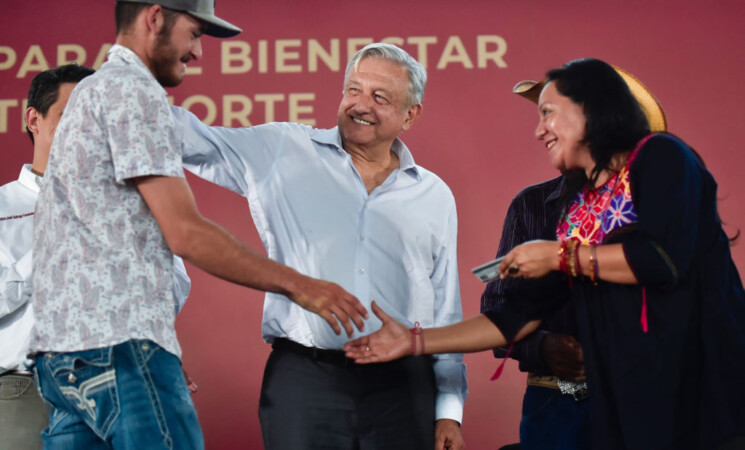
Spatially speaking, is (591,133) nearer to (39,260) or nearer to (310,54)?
(39,260)

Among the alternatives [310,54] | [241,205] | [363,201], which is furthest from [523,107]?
[363,201]

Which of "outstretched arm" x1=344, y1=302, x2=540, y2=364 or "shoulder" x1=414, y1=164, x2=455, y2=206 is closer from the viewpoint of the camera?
"outstretched arm" x1=344, y1=302, x2=540, y2=364

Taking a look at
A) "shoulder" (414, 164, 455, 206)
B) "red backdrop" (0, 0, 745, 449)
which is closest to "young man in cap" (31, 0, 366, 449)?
"shoulder" (414, 164, 455, 206)

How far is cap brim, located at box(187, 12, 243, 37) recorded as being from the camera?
180cm

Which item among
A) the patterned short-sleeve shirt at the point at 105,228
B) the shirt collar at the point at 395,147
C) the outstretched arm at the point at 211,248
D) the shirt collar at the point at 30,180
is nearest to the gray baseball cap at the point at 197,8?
the patterned short-sleeve shirt at the point at 105,228

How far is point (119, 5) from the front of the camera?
1758 mm

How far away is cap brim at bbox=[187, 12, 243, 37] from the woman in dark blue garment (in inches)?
29.9

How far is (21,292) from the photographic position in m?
2.16

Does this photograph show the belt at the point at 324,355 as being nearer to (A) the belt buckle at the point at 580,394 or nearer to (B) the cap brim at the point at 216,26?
(A) the belt buckle at the point at 580,394

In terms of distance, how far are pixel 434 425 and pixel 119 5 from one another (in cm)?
134

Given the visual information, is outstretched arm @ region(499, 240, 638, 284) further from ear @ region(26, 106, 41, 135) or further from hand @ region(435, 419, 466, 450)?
ear @ region(26, 106, 41, 135)

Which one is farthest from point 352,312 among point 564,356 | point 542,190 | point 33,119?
point 33,119

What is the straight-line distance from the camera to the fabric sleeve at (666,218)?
166cm

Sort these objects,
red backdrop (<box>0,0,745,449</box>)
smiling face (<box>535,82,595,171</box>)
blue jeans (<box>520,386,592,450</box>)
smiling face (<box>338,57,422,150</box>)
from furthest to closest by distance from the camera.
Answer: red backdrop (<box>0,0,745,449</box>) < smiling face (<box>338,57,422,150</box>) < blue jeans (<box>520,386,592,450</box>) < smiling face (<box>535,82,595,171</box>)
